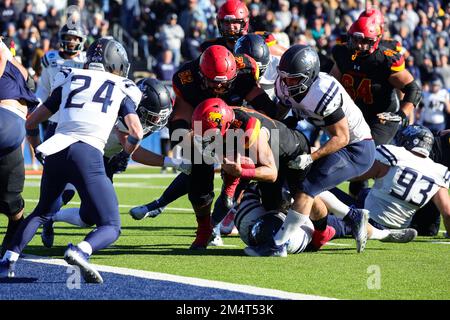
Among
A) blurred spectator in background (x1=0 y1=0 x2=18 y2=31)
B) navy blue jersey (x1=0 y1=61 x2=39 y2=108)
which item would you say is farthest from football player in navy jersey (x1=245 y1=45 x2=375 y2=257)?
blurred spectator in background (x1=0 y1=0 x2=18 y2=31)

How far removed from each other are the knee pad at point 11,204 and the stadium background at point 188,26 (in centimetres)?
924

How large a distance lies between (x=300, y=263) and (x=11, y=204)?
2042 mm

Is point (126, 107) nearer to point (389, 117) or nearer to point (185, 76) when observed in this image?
point (185, 76)

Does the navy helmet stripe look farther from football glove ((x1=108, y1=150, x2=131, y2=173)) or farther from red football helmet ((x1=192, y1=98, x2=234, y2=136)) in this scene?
football glove ((x1=108, y1=150, x2=131, y2=173))

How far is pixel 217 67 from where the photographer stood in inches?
266

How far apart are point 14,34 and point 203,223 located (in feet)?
35.6

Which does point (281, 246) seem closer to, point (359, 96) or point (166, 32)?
point (359, 96)

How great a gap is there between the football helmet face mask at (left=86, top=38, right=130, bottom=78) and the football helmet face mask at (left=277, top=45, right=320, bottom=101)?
1232 mm

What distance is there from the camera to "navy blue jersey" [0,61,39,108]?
658 cm

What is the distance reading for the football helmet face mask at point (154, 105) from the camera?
7.16 m

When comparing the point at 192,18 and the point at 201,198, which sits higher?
the point at 201,198

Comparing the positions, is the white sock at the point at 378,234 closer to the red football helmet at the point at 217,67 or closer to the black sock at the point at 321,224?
the black sock at the point at 321,224

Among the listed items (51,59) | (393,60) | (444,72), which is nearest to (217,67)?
(393,60)
